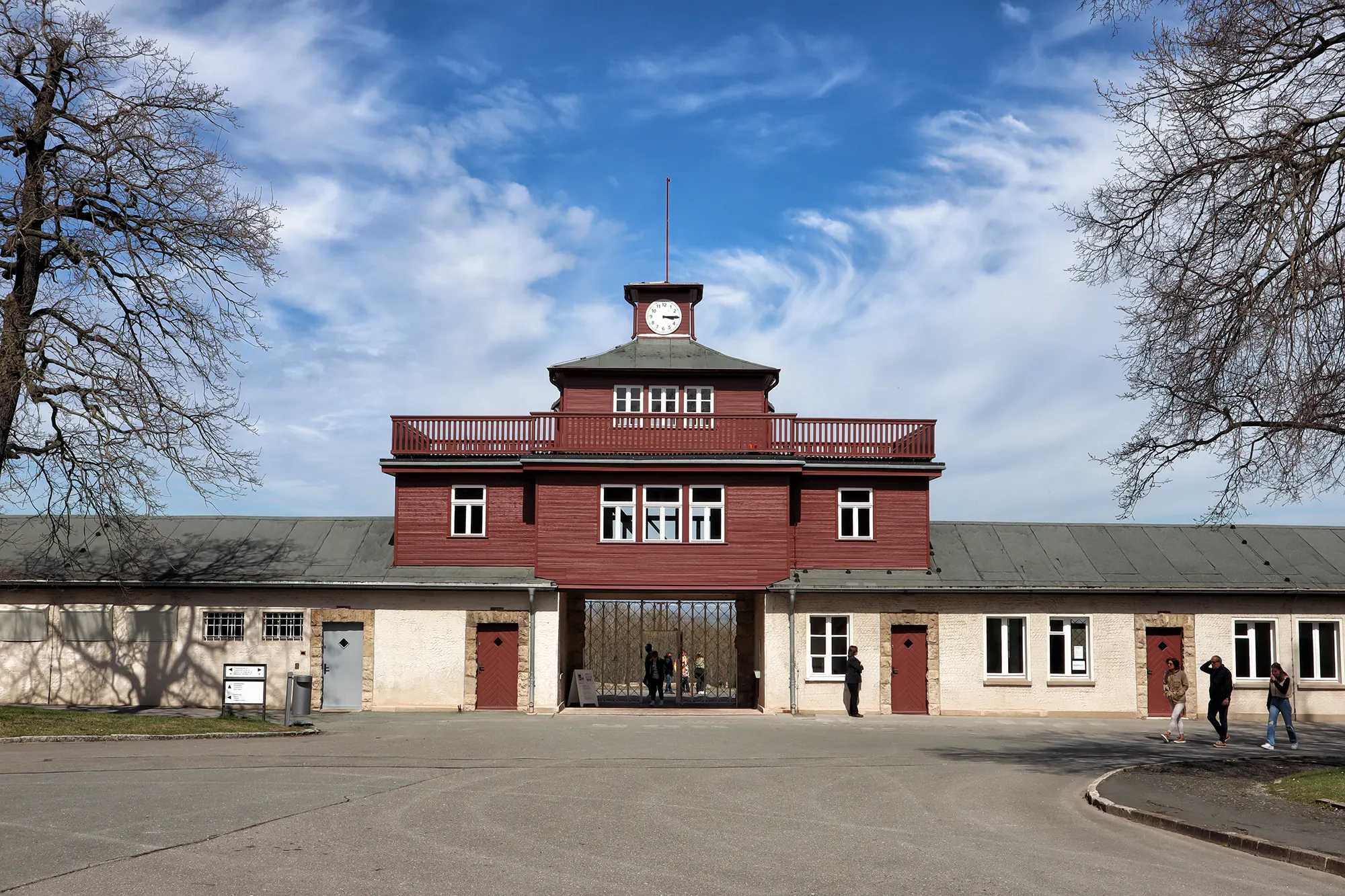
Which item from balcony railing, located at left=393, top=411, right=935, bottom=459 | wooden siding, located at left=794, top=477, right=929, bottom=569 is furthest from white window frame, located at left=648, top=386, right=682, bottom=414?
wooden siding, located at left=794, top=477, right=929, bottom=569

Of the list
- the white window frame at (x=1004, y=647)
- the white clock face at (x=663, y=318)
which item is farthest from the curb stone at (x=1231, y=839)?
the white clock face at (x=663, y=318)

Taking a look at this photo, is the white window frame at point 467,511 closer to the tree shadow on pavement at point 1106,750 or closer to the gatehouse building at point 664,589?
the gatehouse building at point 664,589

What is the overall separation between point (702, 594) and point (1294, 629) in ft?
47.5

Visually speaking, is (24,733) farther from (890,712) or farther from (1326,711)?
(1326,711)

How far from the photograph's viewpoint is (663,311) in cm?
3462

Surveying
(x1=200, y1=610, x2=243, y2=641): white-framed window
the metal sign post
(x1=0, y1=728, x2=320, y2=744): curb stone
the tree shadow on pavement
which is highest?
(x1=200, y1=610, x2=243, y2=641): white-framed window

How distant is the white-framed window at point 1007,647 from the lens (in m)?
28.1

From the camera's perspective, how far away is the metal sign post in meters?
23.9

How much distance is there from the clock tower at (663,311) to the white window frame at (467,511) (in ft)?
26.1

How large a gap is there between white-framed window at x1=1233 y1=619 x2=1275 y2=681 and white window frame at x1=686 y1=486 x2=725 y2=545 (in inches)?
500

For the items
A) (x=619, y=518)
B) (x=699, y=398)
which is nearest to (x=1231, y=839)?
(x=619, y=518)

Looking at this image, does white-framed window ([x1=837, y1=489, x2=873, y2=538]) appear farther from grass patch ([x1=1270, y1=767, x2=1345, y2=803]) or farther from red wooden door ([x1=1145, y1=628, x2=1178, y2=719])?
grass patch ([x1=1270, y1=767, x2=1345, y2=803])

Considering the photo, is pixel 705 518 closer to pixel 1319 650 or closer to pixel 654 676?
pixel 654 676

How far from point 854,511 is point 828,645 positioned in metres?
3.54
